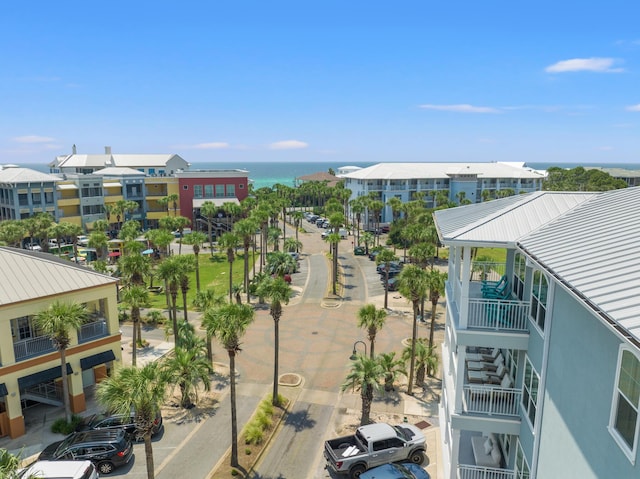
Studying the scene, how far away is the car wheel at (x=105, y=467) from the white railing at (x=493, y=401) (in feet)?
53.4

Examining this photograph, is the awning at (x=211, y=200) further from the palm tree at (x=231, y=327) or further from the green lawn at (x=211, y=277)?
the palm tree at (x=231, y=327)

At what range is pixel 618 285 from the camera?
8664 mm

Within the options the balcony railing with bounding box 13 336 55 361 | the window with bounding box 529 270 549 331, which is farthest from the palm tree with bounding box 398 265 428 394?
the balcony railing with bounding box 13 336 55 361

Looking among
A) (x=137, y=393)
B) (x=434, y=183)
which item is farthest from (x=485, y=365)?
(x=434, y=183)

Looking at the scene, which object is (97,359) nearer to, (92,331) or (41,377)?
(92,331)

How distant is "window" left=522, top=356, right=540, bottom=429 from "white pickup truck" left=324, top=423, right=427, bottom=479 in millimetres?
8055

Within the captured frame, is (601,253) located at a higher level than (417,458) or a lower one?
higher

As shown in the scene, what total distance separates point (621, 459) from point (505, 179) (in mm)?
105726

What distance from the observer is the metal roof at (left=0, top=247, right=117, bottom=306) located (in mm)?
22750

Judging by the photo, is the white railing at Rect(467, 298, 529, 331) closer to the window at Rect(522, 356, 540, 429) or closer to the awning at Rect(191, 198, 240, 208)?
the window at Rect(522, 356, 540, 429)

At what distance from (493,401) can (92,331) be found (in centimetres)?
2218

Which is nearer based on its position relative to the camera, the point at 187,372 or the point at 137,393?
the point at 137,393

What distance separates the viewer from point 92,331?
26125 mm

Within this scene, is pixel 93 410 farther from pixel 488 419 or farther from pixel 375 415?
pixel 488 419
